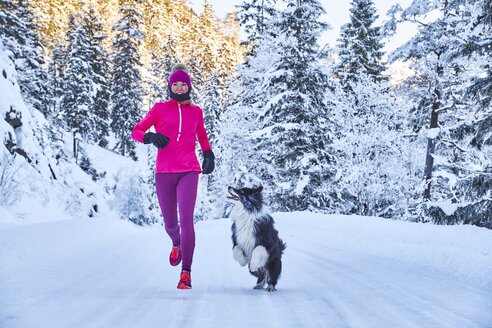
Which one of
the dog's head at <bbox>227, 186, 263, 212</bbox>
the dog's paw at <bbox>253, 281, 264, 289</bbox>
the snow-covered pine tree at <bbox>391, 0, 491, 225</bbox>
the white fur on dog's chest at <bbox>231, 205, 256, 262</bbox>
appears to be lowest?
the dog's paw at <bbox>253, 281, 264, 289</bbox>

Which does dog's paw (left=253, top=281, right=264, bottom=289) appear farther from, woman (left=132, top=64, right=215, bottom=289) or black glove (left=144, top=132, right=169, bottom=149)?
black glove (left=144, top=132, right=169, bottom=149)

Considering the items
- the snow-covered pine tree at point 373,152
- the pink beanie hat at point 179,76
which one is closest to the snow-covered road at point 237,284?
the pink beanie hat at point 179,76

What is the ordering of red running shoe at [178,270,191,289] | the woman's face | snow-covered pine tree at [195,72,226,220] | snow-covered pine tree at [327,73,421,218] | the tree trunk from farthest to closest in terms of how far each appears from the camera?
1. snow-covered pine tree at [195,72,226,220]
2. snow-covered pine tree at [327,73,421,218]
3. the tree trunk
4. the woman's face
5. red running shoe at [178,270,191,289]

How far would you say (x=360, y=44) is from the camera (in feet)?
103

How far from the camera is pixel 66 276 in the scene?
5.00 metres

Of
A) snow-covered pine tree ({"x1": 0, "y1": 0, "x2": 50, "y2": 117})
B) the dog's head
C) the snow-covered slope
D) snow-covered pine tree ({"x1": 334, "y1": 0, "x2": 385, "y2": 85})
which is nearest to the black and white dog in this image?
the dog's head

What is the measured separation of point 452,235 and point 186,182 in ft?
17.3

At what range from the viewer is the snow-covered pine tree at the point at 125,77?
169 ft

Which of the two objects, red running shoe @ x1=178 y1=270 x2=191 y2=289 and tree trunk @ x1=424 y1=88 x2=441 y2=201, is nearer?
red running shoe @ x1=178 y1=270 x2=191 y2=289

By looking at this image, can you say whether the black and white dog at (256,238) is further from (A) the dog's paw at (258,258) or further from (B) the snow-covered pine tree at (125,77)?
(B) the snow-covered pine tree at (125,77)

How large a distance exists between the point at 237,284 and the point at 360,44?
29129 millimetres

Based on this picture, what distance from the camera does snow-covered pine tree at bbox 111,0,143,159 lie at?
5141 cm

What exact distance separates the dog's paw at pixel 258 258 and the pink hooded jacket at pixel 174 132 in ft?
3.71

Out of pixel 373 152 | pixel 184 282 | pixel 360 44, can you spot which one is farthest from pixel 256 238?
pixel 360 44
